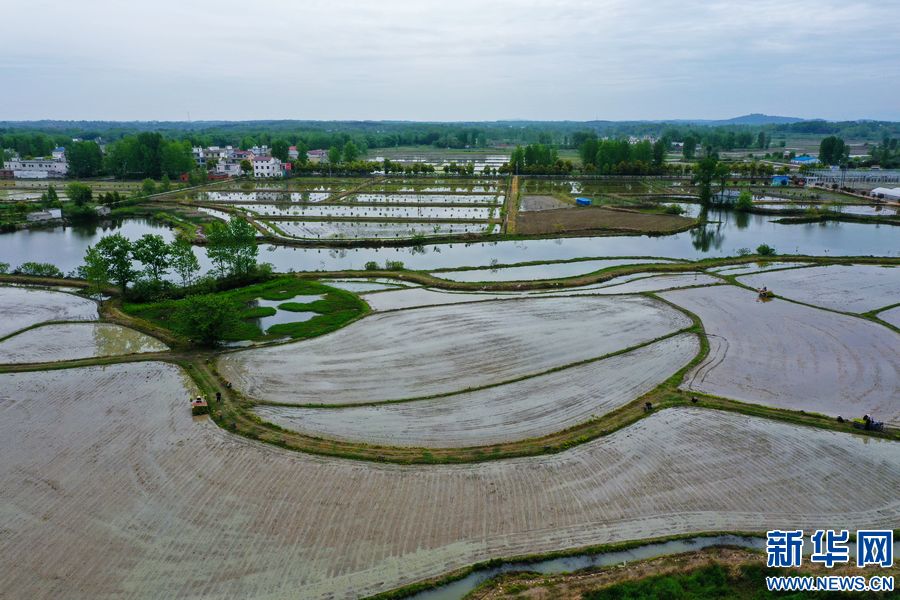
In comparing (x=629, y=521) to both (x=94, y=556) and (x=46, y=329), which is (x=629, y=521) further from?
(x=46, y=329)

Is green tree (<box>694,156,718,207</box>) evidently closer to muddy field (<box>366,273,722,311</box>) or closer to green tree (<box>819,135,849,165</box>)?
muddy field (<box>366,273,722,311</box>)

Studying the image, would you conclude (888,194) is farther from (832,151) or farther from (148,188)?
(148,188)

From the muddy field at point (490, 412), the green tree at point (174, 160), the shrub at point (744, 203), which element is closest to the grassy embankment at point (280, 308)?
the muddy field at point (490, 412)

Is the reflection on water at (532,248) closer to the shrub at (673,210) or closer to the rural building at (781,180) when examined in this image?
the shrub at (673,210)

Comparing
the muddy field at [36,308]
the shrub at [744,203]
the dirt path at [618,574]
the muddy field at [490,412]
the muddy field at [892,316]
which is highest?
the shrub at [744,203]

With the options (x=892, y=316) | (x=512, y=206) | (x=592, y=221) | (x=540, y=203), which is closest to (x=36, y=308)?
(x=592, y=221)

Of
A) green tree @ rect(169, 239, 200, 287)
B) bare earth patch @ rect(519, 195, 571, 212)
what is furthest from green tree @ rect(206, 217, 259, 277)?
bare earth patch @ rect(519, 195, 571, 212)

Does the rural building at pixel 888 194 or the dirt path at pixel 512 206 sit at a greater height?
the rural building at pixel 888 194
